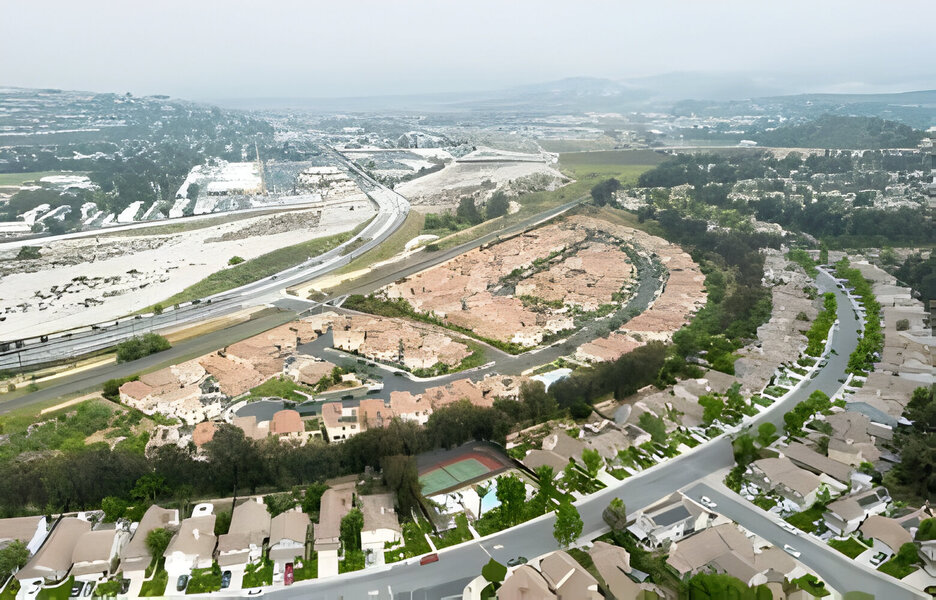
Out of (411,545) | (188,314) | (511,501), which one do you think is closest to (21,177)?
(188,314)

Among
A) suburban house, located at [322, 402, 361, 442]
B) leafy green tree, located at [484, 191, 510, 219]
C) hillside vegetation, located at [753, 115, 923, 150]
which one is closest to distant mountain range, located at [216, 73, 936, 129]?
hillside vegetation, located at [753, 115, 923, 150]

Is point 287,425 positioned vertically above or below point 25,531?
above

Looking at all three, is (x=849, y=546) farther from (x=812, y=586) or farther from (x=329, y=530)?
(x=329, y=530)

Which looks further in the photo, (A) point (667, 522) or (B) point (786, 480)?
(B) point (786, 480)

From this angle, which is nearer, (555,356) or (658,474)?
(658,474)

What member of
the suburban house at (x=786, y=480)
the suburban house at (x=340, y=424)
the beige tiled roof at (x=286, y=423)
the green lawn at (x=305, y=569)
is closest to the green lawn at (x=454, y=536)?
the green lawn at (x=305, y=569)

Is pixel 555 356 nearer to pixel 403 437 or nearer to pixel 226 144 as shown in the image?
pixel 403 437

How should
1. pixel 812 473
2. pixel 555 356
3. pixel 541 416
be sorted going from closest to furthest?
pixel 812 473 < pixel 541 416 < pixel 555 356

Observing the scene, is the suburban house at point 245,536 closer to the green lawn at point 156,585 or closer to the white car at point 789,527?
the green lawn at point 156,585

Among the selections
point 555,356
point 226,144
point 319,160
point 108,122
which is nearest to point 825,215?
point 555,356
